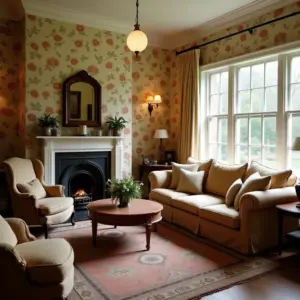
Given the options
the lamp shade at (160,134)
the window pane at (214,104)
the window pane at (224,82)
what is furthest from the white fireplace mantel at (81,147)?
the window pane at (224,82)

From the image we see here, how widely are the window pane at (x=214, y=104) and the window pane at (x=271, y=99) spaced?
1.06 metres

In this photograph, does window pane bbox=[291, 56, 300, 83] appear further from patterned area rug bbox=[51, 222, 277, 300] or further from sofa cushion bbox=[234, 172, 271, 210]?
patterned area rug bbox=[51, 222, 277, 300]

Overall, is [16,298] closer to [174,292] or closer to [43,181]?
[174,292]

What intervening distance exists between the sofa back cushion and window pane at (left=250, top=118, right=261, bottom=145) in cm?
60

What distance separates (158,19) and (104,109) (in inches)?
69.0

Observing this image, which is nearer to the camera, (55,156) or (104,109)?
(55,156)

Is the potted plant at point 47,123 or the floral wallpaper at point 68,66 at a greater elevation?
the floral wallpaper at point 68,66

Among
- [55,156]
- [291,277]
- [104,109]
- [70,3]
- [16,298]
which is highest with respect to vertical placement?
[70,3]

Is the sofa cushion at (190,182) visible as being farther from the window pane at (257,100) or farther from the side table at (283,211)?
the side table at (283,211)

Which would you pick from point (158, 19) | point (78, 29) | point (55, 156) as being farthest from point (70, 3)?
point (55, 156)

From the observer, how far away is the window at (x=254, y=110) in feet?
14.1

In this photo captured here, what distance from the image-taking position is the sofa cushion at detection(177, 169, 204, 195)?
15.4 feet

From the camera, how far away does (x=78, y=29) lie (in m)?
5.14

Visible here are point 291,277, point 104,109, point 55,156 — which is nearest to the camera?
point 291,277
